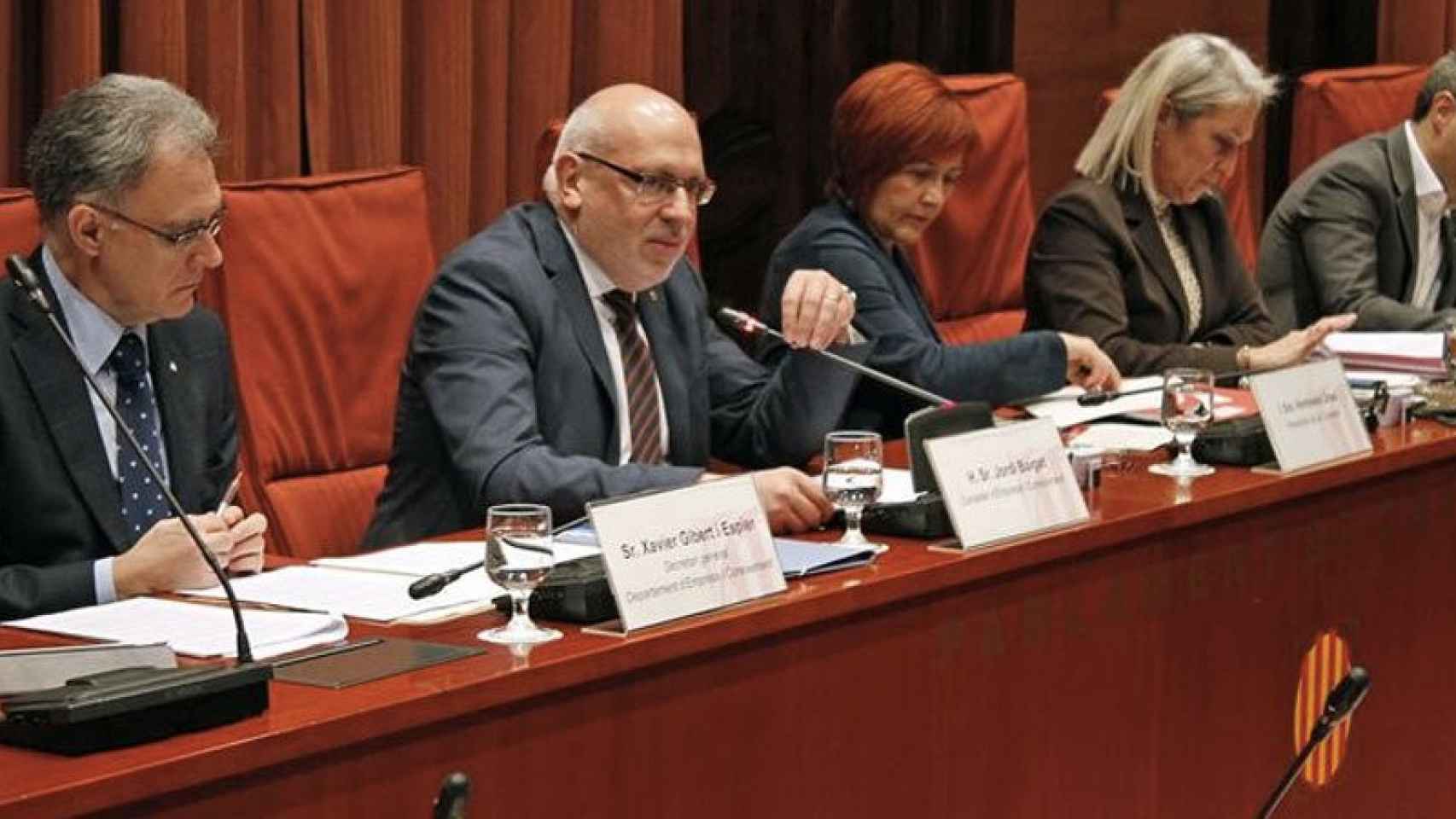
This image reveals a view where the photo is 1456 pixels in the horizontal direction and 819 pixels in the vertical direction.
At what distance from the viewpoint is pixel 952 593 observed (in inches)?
97.8

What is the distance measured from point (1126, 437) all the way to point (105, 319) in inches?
51.0

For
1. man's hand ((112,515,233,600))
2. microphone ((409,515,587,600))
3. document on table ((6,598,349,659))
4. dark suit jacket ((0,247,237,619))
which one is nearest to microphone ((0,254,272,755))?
document on table ((6,598,349,659))

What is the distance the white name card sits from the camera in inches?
98.6

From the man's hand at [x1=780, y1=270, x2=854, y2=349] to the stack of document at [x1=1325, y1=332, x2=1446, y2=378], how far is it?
1023 mm

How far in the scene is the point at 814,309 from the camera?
3.06 metres

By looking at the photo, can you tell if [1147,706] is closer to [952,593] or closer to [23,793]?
[952,593]

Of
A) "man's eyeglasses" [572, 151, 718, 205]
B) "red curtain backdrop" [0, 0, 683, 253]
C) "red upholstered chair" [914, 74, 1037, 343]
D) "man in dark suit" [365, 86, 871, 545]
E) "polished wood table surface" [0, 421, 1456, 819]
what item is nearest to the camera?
"polished wood table surface" [0, 421, 1456, 819]

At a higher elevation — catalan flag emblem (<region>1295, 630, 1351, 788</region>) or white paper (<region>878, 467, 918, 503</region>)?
white paper (<region>878, 467, 918, 503</region>)

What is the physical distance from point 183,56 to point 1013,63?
101 inches

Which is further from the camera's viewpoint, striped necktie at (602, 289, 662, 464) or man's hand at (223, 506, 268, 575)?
striped necktie at (602, 289, 662, 464)

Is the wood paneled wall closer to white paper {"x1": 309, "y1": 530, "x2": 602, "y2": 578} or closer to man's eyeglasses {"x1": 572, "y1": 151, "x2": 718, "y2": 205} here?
man's eyeglasses {"x1": 572, "y1": 151, "x2": 718, "y2": 205}

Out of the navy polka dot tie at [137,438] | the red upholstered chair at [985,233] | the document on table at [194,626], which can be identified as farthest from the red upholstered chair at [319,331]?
the red upholstered chair at [985,233]

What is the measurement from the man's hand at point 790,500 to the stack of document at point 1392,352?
1.38 m

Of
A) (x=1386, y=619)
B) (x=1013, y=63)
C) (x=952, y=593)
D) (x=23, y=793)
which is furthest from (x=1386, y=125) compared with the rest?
(x=23, y=793)
